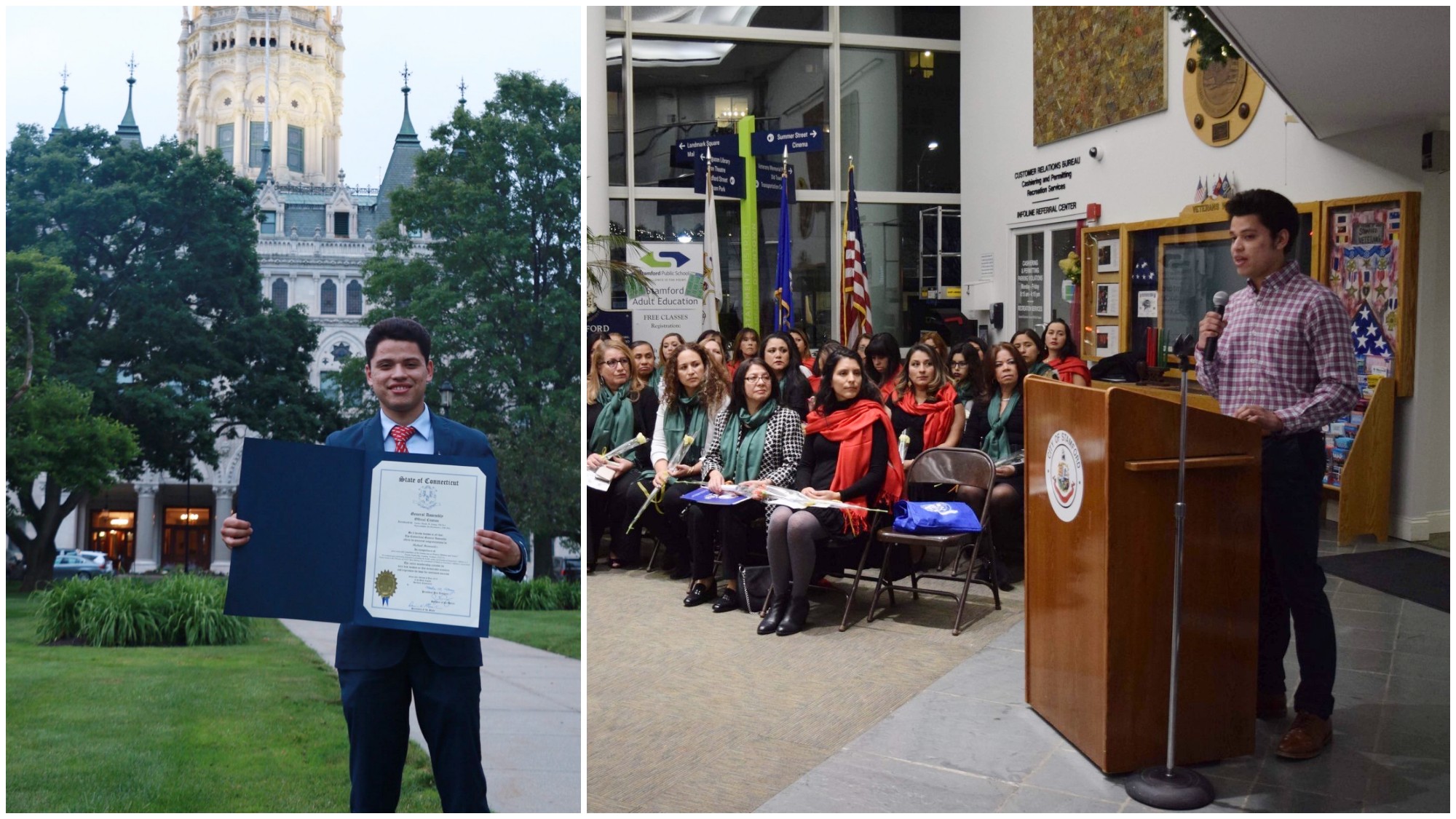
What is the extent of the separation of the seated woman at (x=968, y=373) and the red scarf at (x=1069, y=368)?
42.7 inches

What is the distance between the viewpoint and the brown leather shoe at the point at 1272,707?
3902mm

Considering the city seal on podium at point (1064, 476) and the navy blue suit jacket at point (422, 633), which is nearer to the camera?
the navy blue suit jacket at point (422, 633)

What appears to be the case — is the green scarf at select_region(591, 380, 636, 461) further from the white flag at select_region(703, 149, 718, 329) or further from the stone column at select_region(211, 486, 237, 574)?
the white flag at select_region(703, 149, 718, 329)

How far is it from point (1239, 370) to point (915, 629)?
212 centimetres

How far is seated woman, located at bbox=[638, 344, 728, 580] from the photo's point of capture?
21.0 ft

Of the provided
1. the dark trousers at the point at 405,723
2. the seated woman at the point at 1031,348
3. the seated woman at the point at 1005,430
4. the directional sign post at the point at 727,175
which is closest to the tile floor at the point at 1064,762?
the dark trousers at the point at 405,723

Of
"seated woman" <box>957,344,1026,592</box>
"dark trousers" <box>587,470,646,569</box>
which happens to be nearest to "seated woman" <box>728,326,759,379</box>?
"dark trousers" <box>587,470,646,569</box>

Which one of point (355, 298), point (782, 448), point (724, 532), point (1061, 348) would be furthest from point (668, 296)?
point (355, 298)

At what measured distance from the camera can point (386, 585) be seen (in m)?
2.58

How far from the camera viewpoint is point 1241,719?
11.6 ft

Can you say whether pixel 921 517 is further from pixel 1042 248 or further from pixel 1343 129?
pixel 1042 248

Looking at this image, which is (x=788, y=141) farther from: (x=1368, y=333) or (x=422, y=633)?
(x=422, y=633)

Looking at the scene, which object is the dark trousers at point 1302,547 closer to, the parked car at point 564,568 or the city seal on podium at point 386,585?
the parked car at point 564,568

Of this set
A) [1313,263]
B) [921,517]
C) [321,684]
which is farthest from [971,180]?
[321,684]
